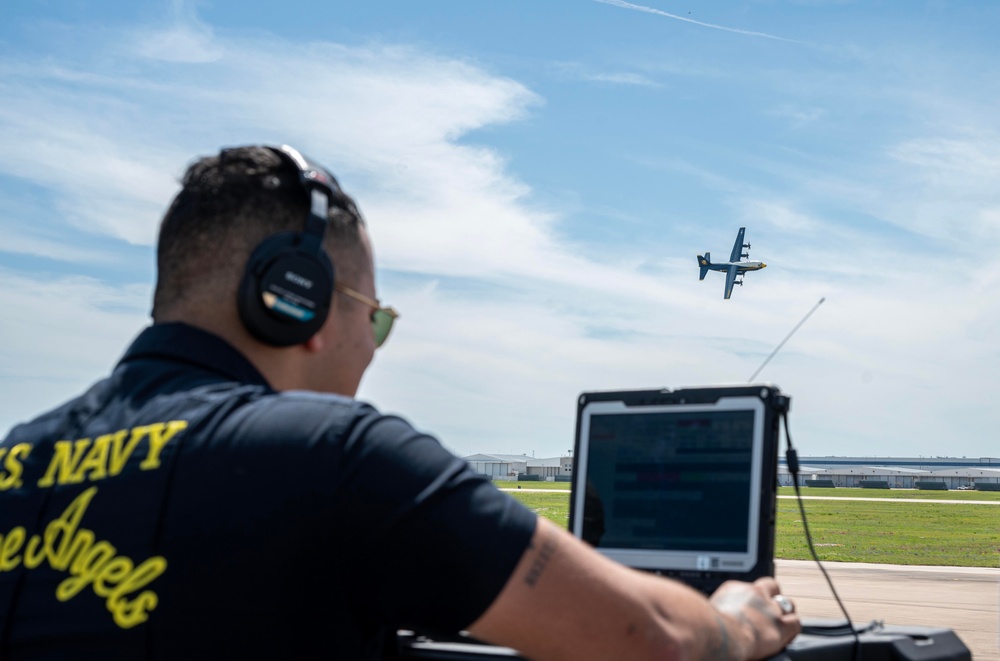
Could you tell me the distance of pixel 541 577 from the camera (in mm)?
1397

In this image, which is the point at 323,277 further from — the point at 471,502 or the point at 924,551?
the point at 924,551

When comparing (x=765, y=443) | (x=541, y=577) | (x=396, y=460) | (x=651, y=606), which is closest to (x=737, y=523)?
(x=765, y=443)

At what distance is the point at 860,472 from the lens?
14262cm

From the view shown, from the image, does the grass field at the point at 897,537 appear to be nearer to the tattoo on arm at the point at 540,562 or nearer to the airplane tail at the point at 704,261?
the tattoo on arm at the point at 540,562

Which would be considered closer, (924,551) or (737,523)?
(737,523)

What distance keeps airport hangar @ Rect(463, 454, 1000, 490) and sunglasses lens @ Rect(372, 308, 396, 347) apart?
9805 cm

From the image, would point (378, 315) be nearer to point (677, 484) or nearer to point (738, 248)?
point (677, 484)

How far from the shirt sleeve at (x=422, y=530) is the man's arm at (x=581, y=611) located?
0.03 m

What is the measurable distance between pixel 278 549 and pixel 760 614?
0.97 meters

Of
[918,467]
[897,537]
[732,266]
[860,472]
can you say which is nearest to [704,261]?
[732,266]

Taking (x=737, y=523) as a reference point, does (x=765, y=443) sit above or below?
above

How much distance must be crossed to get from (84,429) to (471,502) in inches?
28.2

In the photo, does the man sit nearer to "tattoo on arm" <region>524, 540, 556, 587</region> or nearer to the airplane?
"tattoo on arm" <region>524, 540, 556, 587</region>

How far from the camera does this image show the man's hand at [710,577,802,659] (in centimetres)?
182
